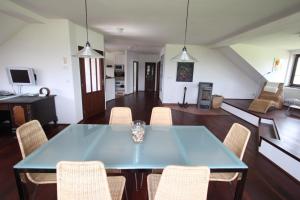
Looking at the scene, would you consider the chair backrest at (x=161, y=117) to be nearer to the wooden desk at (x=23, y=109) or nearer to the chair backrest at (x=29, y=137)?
the chair backrest at (x=29, y=137)

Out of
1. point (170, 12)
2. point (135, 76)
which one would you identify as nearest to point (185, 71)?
point (170, 12)

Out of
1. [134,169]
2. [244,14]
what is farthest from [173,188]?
[244,14]

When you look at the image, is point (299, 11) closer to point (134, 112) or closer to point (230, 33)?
point (230, 33)

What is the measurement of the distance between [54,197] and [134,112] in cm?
361

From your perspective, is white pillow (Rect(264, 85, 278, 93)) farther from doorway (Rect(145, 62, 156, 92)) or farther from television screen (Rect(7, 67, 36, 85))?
television screen (Rect(7, 67, 36, 85))

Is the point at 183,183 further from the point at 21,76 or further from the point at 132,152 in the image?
the point at 21,76

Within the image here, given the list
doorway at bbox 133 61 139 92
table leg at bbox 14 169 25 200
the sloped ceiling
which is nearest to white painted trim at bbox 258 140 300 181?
table leg at bbox 14 169 25 200

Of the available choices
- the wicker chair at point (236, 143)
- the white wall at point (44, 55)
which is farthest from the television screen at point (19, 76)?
the wicker chair at point (236, 143)

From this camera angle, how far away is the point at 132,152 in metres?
1.45

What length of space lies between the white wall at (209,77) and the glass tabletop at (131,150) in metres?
4.70

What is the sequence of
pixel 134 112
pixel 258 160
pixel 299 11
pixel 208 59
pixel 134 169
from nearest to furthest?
pixel 134 169 → pixel 299 11 → pixel 258 160 → pixel 134 112 → pixel 208 59

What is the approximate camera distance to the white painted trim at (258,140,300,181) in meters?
2.23

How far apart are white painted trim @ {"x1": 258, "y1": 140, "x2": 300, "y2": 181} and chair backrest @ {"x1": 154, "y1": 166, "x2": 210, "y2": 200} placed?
2.05 metres

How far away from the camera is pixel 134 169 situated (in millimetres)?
1244
